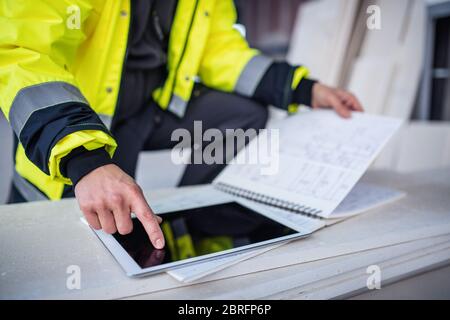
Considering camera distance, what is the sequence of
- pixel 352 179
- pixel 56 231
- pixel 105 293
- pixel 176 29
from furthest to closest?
1. pixel 176 29
2. pixel 352 179
3. pixel 56 231
4. pixel 105 293

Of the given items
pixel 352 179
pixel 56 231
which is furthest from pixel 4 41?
pixel 352 179

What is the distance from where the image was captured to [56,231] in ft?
2.38

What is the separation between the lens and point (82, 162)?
0.62 meters

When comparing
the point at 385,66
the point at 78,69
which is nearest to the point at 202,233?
the point at 78,69

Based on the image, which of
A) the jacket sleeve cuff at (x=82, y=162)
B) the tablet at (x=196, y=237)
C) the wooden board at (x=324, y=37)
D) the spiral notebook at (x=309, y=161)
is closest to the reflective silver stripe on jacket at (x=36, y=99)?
the jacket sleeve cuff at (x=82, y=162)

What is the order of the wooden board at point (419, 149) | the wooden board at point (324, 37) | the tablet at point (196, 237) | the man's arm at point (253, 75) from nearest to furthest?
the tablet at point (196, 237), the man's arm at point (253, 75), the wooden board at point (419, 149), the wooden board at point (324, 37)

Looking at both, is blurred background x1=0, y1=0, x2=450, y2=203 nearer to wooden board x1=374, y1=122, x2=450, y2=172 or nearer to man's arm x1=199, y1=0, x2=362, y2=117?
wooden board x1=374, y1=122, x2=450, y2=172

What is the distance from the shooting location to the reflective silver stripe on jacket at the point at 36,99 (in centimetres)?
67

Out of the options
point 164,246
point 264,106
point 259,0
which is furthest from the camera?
point 259,0

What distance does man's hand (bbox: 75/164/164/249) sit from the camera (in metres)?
0.57

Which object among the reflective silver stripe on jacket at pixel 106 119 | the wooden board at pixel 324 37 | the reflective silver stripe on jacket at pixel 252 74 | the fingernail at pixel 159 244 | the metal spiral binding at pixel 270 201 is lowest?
the metal spiral binding at pixel 270 201

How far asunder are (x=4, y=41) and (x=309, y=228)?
0.69 metres

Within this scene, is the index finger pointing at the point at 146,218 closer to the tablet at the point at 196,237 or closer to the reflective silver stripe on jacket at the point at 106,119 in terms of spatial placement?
the tablet at the point at 196,237
